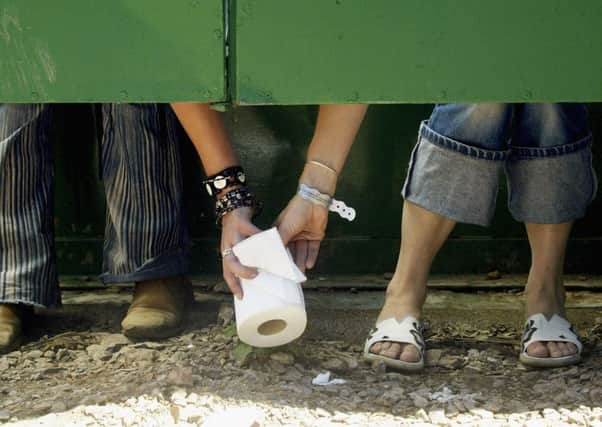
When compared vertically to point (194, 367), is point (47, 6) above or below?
above

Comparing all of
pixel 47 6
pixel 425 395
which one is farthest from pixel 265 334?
pixel 47 6

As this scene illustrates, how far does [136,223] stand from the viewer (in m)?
2.87

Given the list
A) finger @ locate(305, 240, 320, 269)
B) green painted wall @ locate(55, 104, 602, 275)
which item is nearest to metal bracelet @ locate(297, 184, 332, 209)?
finger @ locate(305, 240, 320, 269)

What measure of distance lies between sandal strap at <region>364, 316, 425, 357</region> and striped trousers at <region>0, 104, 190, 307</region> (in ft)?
2.22

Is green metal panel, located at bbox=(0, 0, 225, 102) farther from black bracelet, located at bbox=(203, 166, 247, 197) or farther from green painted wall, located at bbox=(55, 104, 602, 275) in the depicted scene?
green painted wall, located at bbox=(55, 104, 602, 275)

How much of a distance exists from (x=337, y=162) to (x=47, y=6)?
0.86 meters

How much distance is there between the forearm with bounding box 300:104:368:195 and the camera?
94.9 inches

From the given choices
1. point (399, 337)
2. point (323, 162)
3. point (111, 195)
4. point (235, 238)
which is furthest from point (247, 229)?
point (111, 195)

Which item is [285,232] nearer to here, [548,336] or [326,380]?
[326,380]

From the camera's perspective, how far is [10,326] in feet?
9.14

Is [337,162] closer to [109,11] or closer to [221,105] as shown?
[221,105]

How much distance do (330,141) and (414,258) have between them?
1.43 ft

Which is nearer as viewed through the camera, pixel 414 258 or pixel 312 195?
pixel 312 195

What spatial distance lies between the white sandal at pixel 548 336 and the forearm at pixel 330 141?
0.64 metres
